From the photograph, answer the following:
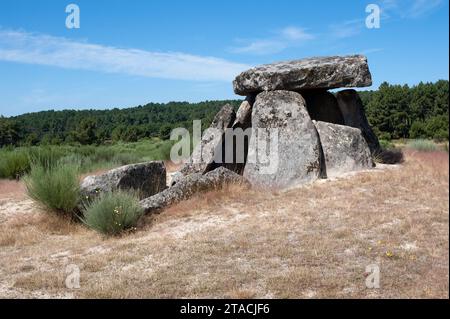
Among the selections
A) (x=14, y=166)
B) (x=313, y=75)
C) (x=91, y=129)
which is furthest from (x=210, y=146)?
(x=91, y=129)

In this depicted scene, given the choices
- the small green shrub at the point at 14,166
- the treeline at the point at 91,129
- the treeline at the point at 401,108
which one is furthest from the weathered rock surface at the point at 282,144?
the treeline at the point at 401,108

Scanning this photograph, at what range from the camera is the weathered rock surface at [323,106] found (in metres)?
12.3

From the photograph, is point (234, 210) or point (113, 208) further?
point (234, 210)

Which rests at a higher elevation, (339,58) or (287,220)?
(339,58)

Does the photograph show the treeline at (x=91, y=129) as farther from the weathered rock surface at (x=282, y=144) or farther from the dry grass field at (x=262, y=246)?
the dry grass field at (x=262, y=246)

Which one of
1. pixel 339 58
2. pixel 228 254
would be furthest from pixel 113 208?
pixel 339 58

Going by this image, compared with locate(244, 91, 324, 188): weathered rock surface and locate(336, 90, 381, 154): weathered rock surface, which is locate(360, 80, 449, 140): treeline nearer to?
locate(336, 90, 381, 154): weathered rock surface

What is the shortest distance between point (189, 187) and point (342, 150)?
3.32 metres

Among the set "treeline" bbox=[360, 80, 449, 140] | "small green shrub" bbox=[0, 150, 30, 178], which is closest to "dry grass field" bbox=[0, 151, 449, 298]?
"small green shrub" bbox=[0, 150, 30, 178]

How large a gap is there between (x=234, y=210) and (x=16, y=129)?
152 ft

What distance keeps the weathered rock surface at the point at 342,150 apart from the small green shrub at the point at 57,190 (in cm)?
509

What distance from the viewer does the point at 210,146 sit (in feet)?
38.3
